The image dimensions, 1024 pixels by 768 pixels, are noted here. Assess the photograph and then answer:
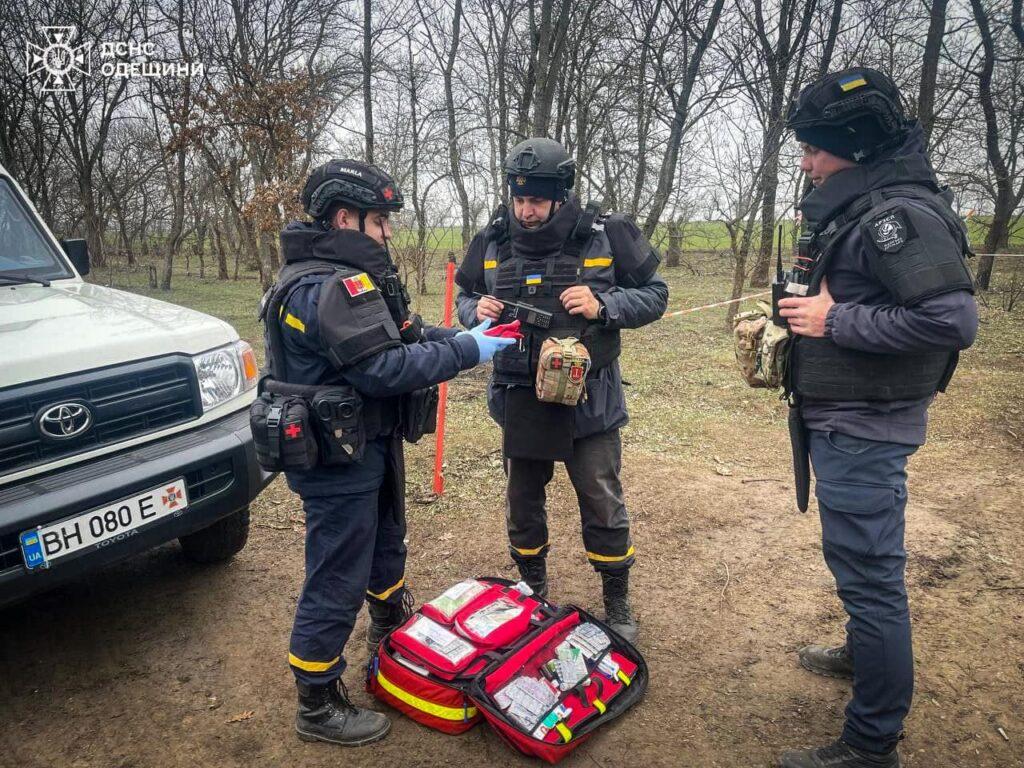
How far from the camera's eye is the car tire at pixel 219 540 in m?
3.60

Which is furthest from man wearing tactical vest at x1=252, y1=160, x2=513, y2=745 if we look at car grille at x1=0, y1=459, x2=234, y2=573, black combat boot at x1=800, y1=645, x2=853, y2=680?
black combat boot at x1=800, y1=645, x2=853, y2=680

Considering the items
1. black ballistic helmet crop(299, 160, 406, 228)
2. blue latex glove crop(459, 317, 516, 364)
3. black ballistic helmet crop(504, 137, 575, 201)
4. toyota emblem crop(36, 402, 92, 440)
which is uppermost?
black ballistic helmet crop(504, 137, 575, 201)

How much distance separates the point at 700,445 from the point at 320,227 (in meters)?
4.17

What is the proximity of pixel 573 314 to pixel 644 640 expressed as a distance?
1578 mm

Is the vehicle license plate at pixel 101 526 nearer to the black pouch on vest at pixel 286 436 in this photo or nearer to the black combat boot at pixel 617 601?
the black pouch on vest at pixel 286 436

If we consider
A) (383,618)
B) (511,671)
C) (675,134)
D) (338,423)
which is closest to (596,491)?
(511,671)

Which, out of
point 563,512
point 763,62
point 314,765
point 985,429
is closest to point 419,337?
point 314,765

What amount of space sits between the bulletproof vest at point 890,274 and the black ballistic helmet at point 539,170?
110cm

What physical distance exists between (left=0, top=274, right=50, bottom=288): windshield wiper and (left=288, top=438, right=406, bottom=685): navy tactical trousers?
223cm

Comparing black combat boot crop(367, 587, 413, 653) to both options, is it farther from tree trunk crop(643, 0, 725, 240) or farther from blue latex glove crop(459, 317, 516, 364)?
tree trunk crop(643, 0, 725, 240)

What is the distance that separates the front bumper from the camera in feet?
7.45

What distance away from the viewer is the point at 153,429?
2828 mm

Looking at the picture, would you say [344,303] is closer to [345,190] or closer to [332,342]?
[332,342]

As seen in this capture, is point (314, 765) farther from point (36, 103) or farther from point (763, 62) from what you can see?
point (36, 103)
